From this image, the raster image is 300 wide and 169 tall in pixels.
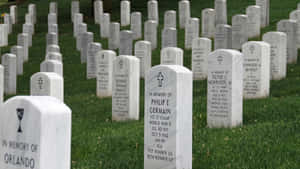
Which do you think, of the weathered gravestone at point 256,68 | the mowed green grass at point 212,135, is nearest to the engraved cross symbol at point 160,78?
the mowed green grass at point 212,135

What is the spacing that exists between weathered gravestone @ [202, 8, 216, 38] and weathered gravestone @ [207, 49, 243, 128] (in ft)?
37.6

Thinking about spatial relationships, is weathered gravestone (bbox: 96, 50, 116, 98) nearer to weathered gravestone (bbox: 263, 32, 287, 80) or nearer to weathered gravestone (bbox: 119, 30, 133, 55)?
weathered gravestone (bbox: 263, 32, 287, 80)

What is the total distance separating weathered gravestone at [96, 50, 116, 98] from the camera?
47.6 feet

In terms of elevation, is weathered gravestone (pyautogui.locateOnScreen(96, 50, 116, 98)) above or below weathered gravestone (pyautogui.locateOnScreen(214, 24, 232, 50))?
below

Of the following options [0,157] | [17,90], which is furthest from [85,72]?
[0,157]

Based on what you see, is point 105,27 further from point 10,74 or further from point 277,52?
point 277,52

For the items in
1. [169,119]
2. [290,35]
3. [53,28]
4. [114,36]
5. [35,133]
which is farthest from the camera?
[53,28]

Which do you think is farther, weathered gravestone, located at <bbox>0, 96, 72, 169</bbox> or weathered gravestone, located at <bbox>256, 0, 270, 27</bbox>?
weathered gravestone, located at <bbox>256, 0, 270, 27</bbox>

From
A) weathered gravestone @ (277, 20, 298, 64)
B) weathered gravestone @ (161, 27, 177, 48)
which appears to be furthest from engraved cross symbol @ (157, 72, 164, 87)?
weathered gravestone @ (161, 27, 177, 48)

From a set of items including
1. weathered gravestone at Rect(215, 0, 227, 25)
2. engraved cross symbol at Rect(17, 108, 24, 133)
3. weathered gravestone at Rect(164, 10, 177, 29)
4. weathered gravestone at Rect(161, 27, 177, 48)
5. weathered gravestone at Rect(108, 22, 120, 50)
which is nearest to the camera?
engraved cross symbol at Rect(17, 108, 24, 133)

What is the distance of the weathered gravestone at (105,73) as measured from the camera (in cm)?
1451

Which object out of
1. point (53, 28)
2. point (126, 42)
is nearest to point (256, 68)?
point (126, 42)

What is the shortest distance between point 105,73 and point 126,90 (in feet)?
11.4

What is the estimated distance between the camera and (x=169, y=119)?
23.2 ft
